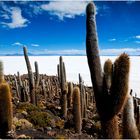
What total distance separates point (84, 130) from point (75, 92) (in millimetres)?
3045

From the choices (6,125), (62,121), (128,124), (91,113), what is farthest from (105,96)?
(91,113)

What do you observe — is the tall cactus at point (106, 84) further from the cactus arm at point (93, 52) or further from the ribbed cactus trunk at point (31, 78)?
the ribbed cactus trunk at point (31, 78)

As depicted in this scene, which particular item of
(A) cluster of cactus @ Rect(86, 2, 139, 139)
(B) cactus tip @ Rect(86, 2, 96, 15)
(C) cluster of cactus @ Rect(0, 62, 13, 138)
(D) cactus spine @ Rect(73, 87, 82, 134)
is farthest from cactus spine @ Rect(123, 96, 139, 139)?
(D) cactus spine @ Rect(73, 87, 82, 134)

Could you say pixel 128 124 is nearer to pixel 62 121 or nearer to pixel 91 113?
pixel 62 121

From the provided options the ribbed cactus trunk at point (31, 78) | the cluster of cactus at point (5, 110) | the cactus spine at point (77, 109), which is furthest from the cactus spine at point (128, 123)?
the ribbed cactus trunk at point (31, 78)

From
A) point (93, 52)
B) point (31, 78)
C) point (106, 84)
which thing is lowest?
point (106, 84)

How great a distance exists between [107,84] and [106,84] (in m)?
0.12

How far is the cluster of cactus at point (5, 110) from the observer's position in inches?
420

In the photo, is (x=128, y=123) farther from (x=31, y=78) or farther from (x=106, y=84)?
(x=31, y=78)

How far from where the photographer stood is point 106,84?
926 cm

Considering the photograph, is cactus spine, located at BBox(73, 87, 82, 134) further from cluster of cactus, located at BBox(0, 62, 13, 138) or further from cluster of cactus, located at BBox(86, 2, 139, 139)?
cluster of cactus, located at BBox(86, 2, 139, 139)

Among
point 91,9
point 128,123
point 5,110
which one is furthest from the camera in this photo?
point 5,110

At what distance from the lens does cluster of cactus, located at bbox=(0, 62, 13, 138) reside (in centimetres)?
1066

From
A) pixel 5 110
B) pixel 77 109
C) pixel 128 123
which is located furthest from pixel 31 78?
pixel 128 123
